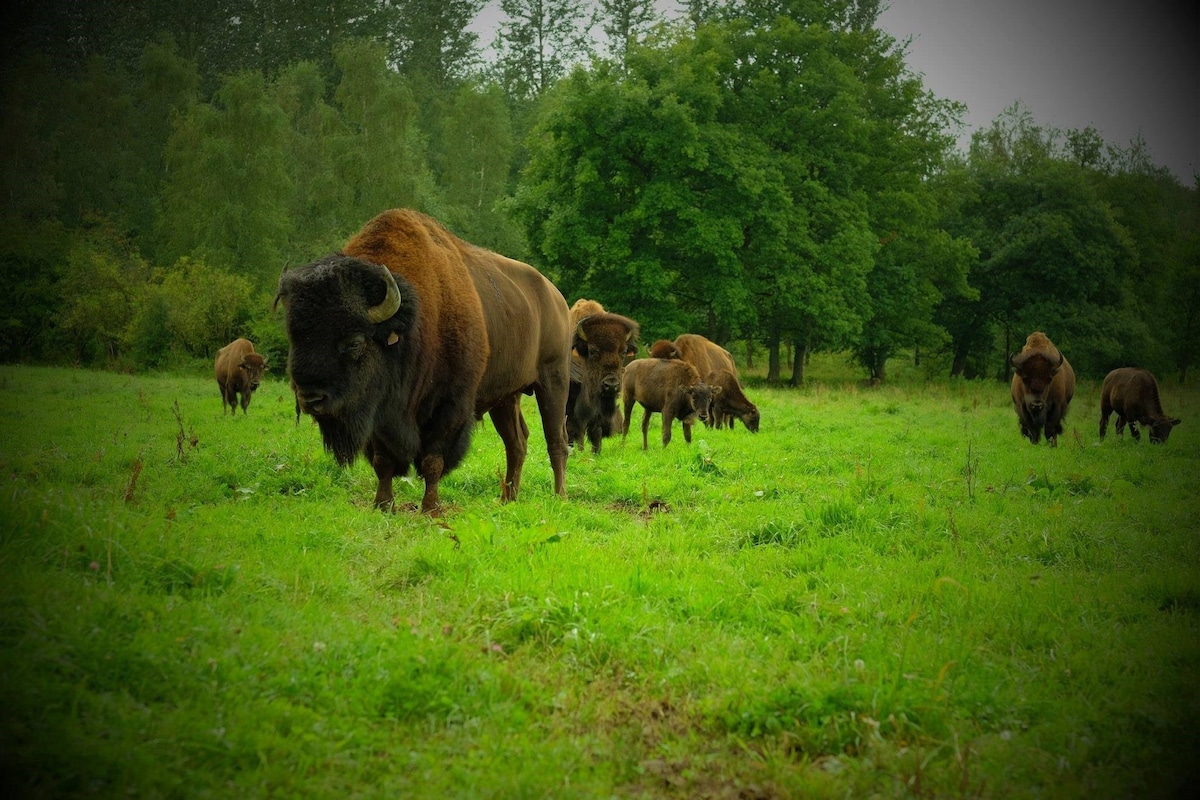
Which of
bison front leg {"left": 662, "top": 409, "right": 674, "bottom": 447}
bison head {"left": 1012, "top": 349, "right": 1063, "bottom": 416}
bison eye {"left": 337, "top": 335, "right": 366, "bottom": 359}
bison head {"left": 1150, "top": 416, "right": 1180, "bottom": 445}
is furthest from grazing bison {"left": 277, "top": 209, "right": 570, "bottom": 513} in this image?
bison head {"left": 1150, "top": 416, "right": 1180, "bottom": 445}

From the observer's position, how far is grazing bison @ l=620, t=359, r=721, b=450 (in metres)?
14.2

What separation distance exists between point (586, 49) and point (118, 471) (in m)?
48.5

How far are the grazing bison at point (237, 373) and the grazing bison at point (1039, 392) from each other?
17.3 metres

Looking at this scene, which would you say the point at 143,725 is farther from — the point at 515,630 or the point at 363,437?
the point at 363,437

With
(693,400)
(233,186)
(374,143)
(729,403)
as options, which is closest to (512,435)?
(693,400)

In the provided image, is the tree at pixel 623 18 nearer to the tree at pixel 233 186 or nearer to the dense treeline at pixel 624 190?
the dense treeline at pixel 624 190

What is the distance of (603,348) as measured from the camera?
11672 millimetres

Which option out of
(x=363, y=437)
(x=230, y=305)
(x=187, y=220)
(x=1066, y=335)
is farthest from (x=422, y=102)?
(x=363, y=437)

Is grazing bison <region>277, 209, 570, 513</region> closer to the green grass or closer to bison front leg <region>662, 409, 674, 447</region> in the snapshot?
the green grass

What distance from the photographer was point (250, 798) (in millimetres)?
2312

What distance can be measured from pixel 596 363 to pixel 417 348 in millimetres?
5696

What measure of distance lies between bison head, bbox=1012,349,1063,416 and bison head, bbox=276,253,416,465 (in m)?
12.5

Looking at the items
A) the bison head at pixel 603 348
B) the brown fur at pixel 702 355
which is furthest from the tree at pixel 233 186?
the bison head at pixel 603 348

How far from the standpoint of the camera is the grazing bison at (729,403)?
16.2 m
